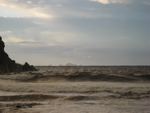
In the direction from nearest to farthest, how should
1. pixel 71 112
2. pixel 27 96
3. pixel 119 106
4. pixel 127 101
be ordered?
1. pixel 71 112
2. pixel 119 106
3. pixel 127 101
4. pixel 27 96

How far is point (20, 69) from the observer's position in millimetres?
53156

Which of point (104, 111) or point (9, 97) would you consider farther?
point (9, 97)

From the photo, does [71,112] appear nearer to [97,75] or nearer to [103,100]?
[103,100]

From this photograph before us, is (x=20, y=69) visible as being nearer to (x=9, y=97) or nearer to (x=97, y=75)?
(x=97, y=75)

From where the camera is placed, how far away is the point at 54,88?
2167 cm

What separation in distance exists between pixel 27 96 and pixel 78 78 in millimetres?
12885

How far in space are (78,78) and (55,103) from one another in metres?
→ 14.8

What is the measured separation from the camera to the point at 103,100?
16719mm

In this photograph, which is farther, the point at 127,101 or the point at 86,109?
the point at 127,101

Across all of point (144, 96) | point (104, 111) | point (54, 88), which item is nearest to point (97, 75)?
point (54, 88)

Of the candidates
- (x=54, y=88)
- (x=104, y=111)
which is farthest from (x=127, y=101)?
(x=54, y=88)

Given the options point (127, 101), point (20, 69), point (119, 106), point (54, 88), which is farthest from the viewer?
point (20, 69)

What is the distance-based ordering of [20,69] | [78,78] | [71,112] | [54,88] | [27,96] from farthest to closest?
[20,69] < [78,78] < [54,88] < [27,96] < [71,112]

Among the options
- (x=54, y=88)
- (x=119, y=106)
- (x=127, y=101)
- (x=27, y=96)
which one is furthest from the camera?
(x=54, y=88)
